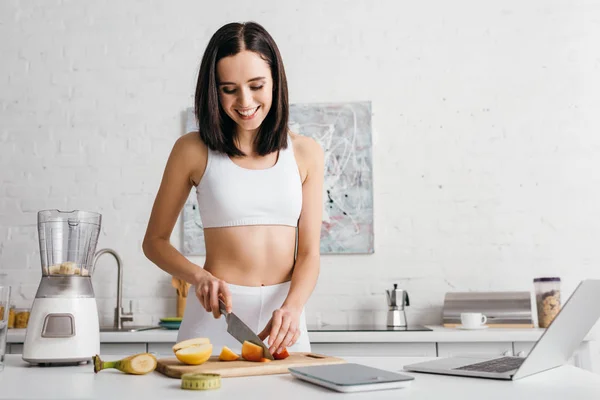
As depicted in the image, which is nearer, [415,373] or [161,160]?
[415,373]

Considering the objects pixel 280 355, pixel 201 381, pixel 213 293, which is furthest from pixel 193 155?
pixel 201 381

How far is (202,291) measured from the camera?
1.32 m

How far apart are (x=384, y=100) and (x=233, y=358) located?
2208mm

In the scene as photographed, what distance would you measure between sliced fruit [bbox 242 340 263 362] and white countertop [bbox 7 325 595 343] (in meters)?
1.34

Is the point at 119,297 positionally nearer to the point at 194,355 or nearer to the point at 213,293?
the point at 213,293

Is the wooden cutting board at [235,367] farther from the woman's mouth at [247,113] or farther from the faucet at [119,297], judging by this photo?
the faucet at [119,297]

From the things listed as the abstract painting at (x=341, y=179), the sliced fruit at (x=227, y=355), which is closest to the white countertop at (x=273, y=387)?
the sliced fruit at (x=227, y=355)

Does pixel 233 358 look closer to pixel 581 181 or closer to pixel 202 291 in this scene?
pixel 202 291

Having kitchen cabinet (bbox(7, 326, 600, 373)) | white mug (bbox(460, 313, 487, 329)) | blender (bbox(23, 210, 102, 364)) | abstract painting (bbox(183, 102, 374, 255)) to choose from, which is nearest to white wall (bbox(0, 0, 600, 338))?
abstract painting (bbox(183, 102, 374, 255))

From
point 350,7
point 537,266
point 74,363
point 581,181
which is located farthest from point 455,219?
point 74,363

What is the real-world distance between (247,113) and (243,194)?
22 centimetres

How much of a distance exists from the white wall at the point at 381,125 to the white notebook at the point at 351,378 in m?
2.04

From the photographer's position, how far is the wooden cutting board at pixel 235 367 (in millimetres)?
1008

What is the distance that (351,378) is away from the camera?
34.7 inches
